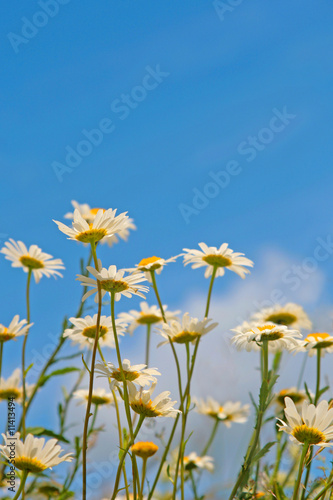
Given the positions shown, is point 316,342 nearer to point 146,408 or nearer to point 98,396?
point 146,408

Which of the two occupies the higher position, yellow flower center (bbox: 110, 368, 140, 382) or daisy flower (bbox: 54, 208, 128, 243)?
daisy flower (bbox: 54, 208, 128, 243)

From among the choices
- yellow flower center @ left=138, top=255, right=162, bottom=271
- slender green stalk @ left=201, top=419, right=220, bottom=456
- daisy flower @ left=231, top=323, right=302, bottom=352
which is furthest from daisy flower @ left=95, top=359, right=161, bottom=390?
slender green stalk @ left=201, top=419, right=220, bottom=456

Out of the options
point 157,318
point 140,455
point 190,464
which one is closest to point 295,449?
point 190,464

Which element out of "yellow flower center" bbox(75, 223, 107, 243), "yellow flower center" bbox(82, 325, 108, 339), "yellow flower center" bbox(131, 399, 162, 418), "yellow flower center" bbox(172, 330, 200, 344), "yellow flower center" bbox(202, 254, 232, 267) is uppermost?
"yellow flower center" bbox(202, 254, 232, 267)

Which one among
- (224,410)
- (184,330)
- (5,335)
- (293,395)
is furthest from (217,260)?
(224,410)

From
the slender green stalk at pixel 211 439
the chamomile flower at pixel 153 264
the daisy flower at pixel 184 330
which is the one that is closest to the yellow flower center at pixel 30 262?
the chamomile flower at pixel 153 264

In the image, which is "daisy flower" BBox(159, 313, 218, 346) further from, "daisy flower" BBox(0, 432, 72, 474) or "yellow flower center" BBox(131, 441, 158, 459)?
"daisy flower" BBox(0, 432, 72, 474)
